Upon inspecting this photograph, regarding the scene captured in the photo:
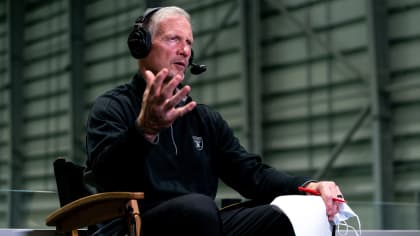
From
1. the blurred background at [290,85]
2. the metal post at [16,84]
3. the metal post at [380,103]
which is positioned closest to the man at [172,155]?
the blurred background at [290,85]

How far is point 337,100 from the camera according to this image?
648cm

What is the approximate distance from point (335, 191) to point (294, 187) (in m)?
0.12

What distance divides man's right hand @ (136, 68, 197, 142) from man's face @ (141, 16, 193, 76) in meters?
0.38

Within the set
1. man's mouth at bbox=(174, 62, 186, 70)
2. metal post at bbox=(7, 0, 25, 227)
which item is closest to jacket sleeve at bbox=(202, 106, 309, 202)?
man's mouth at bbox=(174, 62, 186, 70)

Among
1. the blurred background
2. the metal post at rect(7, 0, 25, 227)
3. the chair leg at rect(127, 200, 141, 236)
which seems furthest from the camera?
the metal post at rect(7, 0, 25, 227)

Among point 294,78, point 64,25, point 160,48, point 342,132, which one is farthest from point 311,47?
point 160,48

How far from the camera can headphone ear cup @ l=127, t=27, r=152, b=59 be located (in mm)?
1883

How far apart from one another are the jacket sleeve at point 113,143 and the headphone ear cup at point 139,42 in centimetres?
13

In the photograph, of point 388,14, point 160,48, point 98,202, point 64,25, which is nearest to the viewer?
point 98,202

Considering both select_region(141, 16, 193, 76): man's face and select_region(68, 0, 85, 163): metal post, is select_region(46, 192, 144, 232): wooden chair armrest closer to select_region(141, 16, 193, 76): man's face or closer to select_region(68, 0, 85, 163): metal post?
select_region(141, 16, 193, 76): man's face

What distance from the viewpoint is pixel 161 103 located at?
1.51 m

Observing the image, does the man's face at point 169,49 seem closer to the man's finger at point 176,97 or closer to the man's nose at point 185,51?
the man's nose at point 185,51

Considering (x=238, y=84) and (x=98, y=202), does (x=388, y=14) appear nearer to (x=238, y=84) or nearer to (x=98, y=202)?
(x=238, y=84)

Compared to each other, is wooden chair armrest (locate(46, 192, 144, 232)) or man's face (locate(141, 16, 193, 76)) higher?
man's face (locate(141, 16, 193, 76))
